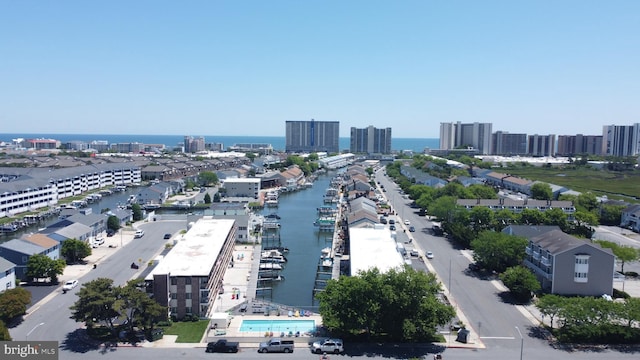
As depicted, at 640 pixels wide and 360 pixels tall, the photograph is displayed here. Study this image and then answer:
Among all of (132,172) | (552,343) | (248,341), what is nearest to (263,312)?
(248,341)

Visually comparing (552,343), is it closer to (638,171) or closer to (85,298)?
(85,298)

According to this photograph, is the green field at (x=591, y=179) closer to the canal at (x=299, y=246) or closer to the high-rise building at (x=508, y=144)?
the canal at (x=299, y=246)

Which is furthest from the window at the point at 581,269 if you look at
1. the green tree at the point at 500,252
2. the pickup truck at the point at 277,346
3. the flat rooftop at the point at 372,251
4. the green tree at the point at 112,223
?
the green tree at the point at 112,223

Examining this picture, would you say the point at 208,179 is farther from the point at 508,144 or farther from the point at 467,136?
the point at 508,144

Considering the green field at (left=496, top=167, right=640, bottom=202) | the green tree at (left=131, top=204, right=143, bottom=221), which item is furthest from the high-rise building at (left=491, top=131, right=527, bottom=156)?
the green tree at (left=131, top=204, right=143, bottom=221)

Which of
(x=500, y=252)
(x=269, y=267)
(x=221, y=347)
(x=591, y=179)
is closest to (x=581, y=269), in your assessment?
(x=500, y=252)

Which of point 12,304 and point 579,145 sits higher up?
point 579,145
